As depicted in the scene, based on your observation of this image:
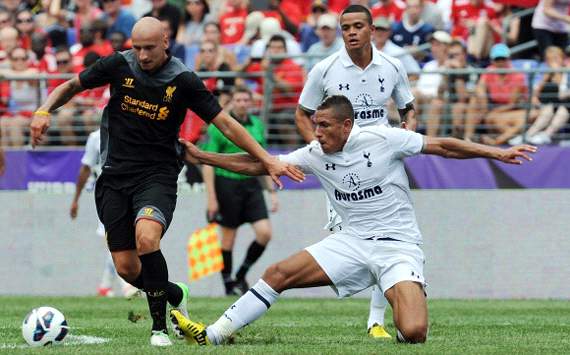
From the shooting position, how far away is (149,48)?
364 inches

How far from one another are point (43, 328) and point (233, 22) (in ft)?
41.1

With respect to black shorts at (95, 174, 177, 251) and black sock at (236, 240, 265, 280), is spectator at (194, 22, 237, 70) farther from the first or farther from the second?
black shorts at (95, 174, 177, 251)

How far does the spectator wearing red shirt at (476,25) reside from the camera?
18844 millimetres

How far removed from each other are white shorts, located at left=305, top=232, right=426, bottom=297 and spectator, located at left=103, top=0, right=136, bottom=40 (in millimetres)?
12682

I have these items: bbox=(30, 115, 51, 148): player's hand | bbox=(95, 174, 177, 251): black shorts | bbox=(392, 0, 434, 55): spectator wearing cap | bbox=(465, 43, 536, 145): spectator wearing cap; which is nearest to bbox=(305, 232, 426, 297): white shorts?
bbox=(95, 174, 177, 251): black shorts

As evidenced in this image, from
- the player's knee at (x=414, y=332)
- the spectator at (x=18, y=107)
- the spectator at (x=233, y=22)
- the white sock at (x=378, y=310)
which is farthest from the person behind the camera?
the spectator at (x=233, y=22)

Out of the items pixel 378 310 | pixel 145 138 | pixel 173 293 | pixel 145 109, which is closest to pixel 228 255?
pixel 378 310

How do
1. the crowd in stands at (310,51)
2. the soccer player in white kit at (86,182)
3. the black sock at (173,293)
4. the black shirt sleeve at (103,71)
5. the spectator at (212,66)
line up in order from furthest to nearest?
the spectator at (212,66) < the crowd in stands at (310,51) < the soccer player in white kit at (86,182) < the black sock at (173,293) < the black shirt sleeve at (103,71)

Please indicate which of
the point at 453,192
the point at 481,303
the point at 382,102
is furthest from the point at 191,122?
the point at 382,102

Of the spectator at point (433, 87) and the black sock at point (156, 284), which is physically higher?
the black sock at point (156, 284)

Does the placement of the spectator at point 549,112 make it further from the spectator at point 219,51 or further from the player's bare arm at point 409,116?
the player's bare arm at point 409,116

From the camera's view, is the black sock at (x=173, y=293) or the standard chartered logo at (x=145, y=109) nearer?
the standard chartered logo at (x=145, y=109)

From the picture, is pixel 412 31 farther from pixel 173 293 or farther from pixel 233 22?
pixel 173 293

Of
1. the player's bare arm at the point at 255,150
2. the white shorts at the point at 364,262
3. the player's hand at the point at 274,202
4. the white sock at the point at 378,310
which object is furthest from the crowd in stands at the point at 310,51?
Result: the white shorts at the point at 364,262
